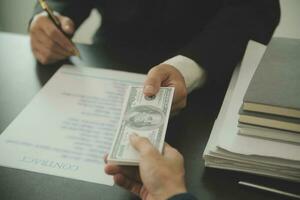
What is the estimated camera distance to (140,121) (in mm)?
690

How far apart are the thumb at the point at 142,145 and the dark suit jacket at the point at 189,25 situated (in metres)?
0.35

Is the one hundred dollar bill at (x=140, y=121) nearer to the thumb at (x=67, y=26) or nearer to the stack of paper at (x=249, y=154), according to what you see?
the stack of paper at (x=249, y=154)

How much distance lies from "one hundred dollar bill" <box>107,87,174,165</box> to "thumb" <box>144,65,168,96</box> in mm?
10

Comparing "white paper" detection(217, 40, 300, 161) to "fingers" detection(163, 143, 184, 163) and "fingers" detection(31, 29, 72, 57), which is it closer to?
"fingers" detection(163, 143, 184, 163)

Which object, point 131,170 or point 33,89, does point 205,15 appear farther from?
point 131,170

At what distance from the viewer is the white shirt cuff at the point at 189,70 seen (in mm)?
873

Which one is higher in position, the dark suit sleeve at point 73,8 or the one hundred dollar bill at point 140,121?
the one hundred dollar bill at point 140,121

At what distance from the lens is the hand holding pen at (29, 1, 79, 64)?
40.6 inches

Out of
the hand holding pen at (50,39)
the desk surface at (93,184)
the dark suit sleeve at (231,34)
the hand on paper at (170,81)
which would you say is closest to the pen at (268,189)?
the desk surface at (93,184)

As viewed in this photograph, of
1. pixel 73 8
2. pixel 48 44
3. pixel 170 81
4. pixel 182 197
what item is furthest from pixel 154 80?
pixel 73 8

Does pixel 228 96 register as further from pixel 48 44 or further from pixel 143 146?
pixel 48 44

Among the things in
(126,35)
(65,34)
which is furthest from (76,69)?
(126,35)

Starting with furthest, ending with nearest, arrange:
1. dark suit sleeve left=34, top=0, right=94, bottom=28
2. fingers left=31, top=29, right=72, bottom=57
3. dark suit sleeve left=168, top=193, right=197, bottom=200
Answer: dark suit sleeve left=34, top=0, right=94, bottom=28 < fingers left=31, top=29, right=72, bottom=57 < dark suit sleeve left=168, top=193, right=197, bottom=200

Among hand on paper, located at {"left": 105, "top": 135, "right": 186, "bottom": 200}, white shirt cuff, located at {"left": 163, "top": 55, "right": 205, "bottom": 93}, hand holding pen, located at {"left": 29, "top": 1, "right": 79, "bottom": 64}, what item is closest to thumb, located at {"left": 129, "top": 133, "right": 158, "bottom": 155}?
hand on paper, located at {"left": 105, "top": 135, "right": 186, "bottom": 200}
